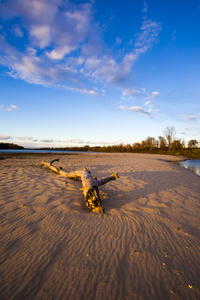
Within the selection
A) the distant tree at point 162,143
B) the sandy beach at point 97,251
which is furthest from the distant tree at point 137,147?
the sandy beach at point 97,251

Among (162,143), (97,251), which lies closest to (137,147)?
(162,143)

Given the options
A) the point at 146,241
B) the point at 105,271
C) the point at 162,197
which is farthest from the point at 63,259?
the point at 162,197

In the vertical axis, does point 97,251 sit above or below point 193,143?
below

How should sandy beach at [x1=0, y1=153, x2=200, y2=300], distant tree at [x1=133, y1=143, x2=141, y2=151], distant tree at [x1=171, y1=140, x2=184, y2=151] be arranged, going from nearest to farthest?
sandy beach at [x1=0, y1=153, x2=200, y2=300], distant tree at [x1=171, y1=140, x2=184, y2=151], distant tree at [x1=133, y1=143, x2=141, y2=151]

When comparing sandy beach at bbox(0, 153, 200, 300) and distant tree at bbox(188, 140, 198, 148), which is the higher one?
distant tree at bbox(188, 140, 198, 148)

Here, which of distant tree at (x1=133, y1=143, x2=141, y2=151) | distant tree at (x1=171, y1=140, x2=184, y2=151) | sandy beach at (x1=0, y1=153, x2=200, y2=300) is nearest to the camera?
sandy beach at (x1=0, y1=153, x2=200, y2=300)

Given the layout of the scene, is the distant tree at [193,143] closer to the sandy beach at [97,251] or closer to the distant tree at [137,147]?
the distant tree at [137,147]

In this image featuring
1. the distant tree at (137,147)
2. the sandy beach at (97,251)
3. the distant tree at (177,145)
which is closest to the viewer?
the sandy beach at (97,251)

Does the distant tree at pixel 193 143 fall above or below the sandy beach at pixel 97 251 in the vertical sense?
above

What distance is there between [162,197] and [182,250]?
2.72 metres

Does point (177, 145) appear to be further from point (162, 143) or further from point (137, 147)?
point (137, 147)

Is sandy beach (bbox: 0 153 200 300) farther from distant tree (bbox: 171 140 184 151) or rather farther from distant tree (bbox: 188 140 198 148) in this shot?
distant tree (bbox: 188 140 198 148)

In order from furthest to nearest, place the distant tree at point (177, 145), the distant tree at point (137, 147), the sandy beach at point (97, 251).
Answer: the distant tree at point (137, 147), the distant tree at point (177, 145), the sandy beach at point (97, 251)

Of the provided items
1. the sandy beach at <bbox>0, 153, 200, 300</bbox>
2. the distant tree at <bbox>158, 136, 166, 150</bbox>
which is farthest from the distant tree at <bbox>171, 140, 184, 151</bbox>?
the sandy beach at <bbox>0, 153, 200, 300</bbox>
